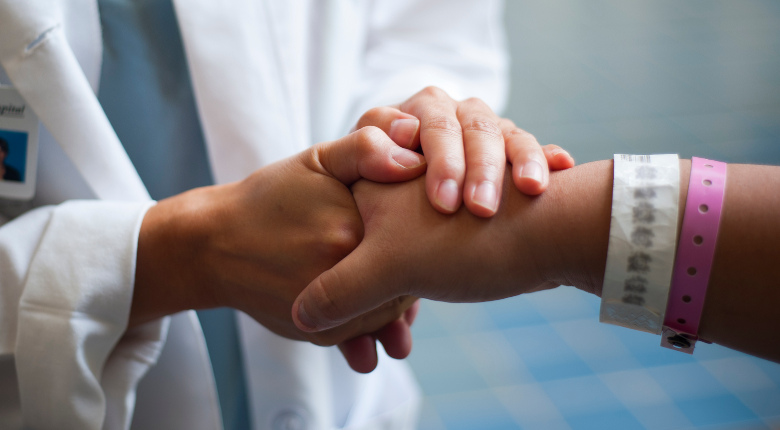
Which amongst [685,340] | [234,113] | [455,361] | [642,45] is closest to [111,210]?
[234,113]

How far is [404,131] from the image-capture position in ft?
2.15

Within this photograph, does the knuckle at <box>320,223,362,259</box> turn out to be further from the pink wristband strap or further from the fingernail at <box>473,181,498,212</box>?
the pink wristband strap

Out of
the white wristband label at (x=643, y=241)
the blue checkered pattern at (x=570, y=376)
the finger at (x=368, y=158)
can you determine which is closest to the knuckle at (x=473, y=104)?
the finger at (x=368, y=158)

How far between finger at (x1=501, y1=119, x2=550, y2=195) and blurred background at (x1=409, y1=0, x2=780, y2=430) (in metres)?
0.24


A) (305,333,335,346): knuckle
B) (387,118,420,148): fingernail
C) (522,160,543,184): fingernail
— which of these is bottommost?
(305,333,335,346): knuckle

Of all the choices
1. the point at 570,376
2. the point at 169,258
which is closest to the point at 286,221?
the point at 169,258

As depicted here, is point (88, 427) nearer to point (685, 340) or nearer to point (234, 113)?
point (234, 113)

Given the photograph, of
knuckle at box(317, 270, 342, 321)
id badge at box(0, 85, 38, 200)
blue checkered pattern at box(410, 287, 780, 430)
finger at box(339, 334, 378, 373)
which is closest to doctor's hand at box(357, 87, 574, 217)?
knuckle at box(317, 270, 342, 321)

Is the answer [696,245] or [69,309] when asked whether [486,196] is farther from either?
[69,309]

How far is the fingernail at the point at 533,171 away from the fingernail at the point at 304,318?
256 mm

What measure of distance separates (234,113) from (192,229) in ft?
0.60

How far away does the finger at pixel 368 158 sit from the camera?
61 centimetres

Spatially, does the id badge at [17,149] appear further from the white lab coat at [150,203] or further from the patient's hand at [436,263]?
the patient's hand at [436,263]

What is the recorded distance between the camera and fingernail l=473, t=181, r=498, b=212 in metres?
0.55
